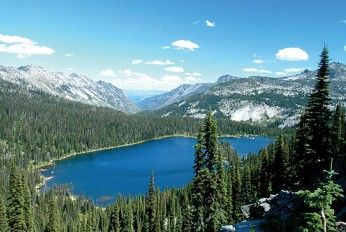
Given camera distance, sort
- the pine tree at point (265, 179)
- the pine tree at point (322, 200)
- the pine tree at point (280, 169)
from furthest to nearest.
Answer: the pine tree at point (265, 179) → the pine tree at point (280, 169) → the pine tree at point (322, 200)

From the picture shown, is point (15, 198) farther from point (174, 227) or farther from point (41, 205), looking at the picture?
point (41, 205)

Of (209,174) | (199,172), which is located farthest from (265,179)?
(209,174)

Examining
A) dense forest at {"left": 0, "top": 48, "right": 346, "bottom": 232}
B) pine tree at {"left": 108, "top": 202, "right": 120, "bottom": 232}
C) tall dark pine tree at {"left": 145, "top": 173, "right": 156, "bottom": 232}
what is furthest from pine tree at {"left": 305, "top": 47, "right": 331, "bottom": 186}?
pine tree at {"left": 108, "top": 202, "right": 120, "bottom": 232}

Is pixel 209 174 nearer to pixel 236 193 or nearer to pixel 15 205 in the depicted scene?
pixel 15 205

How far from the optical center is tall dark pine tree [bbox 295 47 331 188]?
61688mm

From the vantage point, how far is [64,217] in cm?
17588

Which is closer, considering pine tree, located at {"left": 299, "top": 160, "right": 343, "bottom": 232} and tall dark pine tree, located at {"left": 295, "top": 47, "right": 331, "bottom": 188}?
pine tree, located at {"left": 299, "top": 160, "right": 343, "bottom": 232}

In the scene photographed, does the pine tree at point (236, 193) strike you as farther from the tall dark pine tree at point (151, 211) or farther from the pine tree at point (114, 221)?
the pine tree at point (114, 221)

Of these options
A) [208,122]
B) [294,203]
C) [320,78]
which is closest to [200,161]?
[208,122]

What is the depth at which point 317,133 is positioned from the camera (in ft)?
208

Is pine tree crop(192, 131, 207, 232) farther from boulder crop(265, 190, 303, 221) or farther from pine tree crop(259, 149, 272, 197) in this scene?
pine tree crop(259, 149, 272, 197)

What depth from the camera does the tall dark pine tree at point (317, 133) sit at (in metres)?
61.7

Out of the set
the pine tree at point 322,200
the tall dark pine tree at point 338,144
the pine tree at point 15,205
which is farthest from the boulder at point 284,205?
the pine tree at point 15,205

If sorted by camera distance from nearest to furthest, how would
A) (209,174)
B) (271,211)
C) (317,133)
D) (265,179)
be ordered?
1. (271,211)
2. (209,174)
3. (317,133)
4. (265,179)
